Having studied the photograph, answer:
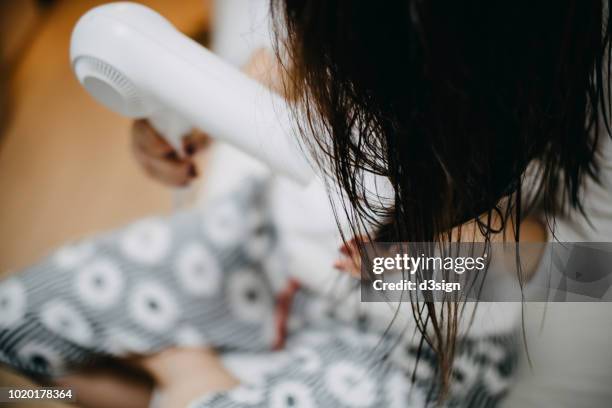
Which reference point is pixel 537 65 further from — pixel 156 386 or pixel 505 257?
pixel 156 386

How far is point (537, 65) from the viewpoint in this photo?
10.9 inches

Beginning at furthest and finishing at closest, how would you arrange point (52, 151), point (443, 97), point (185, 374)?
point (52, 151), point (185, 374), point (443, 97)

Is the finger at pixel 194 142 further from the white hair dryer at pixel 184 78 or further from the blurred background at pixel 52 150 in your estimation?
the blurred background at pixel 52 150

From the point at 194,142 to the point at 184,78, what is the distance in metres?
0.17

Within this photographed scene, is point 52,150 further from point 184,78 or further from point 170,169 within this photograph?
point 184,78

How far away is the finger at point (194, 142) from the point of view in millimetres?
509

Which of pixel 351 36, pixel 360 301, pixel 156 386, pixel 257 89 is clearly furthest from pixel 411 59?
pixel 156 386

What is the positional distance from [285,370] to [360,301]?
10 cm

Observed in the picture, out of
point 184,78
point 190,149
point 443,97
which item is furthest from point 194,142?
point 443,97

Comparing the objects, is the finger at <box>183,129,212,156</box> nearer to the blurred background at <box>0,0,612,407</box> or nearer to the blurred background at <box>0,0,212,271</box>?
the blurred background at <box>0,0,612,407</box>

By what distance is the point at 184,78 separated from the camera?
358 millimetres

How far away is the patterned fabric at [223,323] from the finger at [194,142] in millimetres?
73

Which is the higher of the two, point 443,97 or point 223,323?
point 443,97

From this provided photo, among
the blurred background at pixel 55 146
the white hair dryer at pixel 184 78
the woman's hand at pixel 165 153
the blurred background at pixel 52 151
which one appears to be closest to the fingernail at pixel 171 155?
the woman's hand at pixel 165 153
